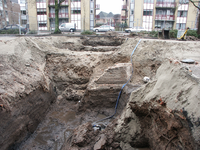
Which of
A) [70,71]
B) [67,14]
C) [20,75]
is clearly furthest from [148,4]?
[20,75]

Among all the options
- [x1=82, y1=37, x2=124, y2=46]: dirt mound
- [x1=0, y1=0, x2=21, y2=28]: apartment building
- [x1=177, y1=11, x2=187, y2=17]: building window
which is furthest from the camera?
[x1=177, y1=11, x2=187, y2=17]: building window

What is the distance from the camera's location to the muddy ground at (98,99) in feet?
8.82

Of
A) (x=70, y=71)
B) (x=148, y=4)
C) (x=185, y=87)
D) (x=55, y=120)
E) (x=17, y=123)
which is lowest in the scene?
(x=55, y=120)

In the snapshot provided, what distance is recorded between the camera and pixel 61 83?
25.5 feet

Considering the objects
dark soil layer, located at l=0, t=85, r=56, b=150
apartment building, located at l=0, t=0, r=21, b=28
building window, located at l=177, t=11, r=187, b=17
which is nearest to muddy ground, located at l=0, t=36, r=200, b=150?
dark soil layer, located at l=0, t=85, r=56, b=150

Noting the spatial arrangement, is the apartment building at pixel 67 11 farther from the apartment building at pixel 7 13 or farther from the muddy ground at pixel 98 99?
the muddy ground at pixel 98 99

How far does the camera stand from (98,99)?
6387 millimetres

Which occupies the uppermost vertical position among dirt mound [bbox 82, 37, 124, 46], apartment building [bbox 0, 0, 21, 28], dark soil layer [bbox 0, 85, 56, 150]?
apartment building [bbox 0, 0, 21, 28]

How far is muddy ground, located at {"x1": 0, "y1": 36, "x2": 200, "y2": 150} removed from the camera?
8.82ft

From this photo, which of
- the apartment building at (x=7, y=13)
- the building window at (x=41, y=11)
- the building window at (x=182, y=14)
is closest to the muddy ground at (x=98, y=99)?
the apartment building at (x=7, y=13)

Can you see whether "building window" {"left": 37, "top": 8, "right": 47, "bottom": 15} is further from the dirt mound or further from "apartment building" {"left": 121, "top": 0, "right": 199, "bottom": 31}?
the dirt mound

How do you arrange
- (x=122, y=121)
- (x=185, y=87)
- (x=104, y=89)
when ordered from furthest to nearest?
1. (x=104, y=89)
2. (x=122, y=121)
3. (x=185, y=87)

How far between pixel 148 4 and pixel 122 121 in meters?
31.6

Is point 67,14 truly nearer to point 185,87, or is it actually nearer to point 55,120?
point 55,120
